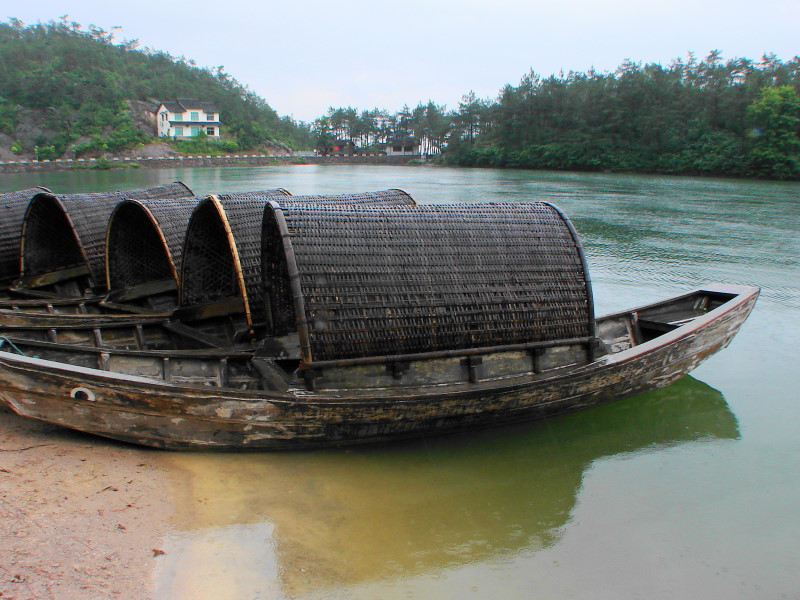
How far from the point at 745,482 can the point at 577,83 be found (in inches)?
2162

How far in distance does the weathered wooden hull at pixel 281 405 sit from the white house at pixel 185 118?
185 feet

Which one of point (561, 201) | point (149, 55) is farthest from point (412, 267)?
point (149, 55)

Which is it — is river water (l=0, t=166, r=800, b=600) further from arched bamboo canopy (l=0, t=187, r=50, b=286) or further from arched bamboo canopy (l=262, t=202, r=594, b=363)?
arched bamboo canopy (l=0, t=187, r=50, b=286)

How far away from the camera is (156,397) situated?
161 inches

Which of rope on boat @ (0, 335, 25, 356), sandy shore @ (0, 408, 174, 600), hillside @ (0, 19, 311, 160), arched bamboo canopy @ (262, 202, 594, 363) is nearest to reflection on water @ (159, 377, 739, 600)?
sandy shore @ (0, 408, 174, 600)

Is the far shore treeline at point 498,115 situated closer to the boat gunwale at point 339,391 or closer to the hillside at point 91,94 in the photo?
the hillside at point 91,94

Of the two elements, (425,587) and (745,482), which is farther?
(745,482)

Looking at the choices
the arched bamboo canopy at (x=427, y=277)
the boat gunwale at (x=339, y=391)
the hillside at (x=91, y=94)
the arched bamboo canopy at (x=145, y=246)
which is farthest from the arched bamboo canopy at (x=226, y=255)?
the hillside at (x=91, y=94)

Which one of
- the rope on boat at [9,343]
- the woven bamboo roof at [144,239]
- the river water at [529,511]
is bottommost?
the river water at [529,511]

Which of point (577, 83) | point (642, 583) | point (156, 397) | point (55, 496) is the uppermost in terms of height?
point (577, 83)

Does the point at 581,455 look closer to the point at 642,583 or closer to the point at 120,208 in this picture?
the point at 642,583

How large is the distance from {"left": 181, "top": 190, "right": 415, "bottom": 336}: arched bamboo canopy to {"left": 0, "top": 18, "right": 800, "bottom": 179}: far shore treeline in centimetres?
3504

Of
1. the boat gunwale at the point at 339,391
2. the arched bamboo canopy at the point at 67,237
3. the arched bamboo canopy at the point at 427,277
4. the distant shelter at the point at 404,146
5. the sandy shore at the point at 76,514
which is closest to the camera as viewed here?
the sandy shore at the point at 76,514

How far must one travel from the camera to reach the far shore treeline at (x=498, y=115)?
38.3 meters
